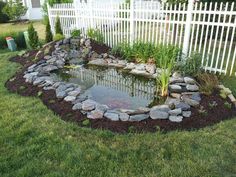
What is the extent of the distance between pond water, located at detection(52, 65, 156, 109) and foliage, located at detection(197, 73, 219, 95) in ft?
3.25

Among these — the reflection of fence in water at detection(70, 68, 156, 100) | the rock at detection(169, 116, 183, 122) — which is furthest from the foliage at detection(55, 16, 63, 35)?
the rock at detection(169, 116, 183, 122)

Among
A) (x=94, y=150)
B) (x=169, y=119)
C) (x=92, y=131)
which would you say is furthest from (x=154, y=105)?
(x=94, y=150)

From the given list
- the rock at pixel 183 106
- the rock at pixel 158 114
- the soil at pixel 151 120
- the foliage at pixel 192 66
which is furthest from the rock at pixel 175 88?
the rock at pixel 158 114

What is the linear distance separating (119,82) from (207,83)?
1.98 metres

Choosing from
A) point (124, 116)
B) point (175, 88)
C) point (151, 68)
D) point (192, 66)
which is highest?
point (192, 66)

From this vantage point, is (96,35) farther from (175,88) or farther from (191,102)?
(191,102)

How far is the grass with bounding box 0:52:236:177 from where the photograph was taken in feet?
9.47

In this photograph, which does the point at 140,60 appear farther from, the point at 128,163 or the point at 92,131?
the point at 128,163

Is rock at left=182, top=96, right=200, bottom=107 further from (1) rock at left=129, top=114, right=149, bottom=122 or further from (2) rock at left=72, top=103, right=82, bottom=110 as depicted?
(2) rock at left=72, top=103, right=82, bottom=110

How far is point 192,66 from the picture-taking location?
5648 mm

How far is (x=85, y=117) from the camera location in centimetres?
409

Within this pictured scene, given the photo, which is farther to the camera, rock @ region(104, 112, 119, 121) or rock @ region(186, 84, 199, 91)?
rock @ region(186, 84, 199, 91)

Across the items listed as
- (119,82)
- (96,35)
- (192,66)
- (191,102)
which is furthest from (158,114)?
(96,35)

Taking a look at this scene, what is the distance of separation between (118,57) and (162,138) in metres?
4.22
